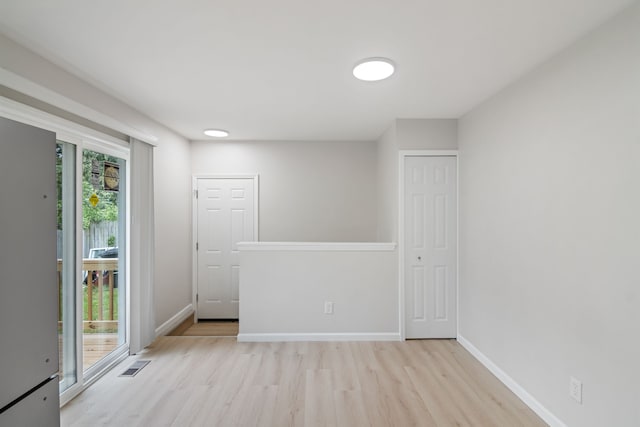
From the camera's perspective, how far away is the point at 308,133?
4062mm

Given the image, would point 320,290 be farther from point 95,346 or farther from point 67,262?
point 67,262

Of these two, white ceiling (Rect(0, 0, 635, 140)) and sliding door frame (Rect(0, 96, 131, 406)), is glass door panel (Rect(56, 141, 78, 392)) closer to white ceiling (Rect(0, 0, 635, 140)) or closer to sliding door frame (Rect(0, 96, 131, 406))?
sliding door frame (Rect(0, 96, 131, 406))

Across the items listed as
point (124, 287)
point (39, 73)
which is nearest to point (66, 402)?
point (124, 287)

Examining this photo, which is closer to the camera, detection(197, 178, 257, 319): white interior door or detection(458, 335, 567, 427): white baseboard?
detection(458, 335, 567, 427): white baseboard

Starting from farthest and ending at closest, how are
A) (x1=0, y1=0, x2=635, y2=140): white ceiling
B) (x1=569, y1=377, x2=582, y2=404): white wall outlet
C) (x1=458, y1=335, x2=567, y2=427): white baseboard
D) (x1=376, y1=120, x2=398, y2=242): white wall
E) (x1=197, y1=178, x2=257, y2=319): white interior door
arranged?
(x1=197, y1=178, x2=257, y2=319): white interior door → (x1=376, y1=120, x2=398, y2=242): white wall → (x1=458, y1=335, x2=567, y2=427): white baseboard → (x1=569, y1=377, x2=582, y2=404): white wall outlet → (x1=0, y1=0, x2=635, y2=140): white ceiling

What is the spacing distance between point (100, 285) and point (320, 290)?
2108 mm

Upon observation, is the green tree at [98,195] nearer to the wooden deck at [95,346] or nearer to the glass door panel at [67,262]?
the glass door panel at [67,262]

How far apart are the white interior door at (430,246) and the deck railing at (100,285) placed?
9.68ft

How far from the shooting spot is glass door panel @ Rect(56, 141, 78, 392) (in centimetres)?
231

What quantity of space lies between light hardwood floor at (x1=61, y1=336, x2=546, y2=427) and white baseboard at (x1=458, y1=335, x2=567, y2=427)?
1.7 inches

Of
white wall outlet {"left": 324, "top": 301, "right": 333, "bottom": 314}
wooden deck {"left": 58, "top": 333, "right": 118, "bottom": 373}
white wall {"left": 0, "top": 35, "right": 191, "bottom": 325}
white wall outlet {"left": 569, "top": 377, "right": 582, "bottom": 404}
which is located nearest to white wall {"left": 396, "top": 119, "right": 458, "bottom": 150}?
white wall outlet {"left": 324, "top": 301, "right": 333, "bottom": 314}

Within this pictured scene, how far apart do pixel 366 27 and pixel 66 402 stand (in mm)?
3250

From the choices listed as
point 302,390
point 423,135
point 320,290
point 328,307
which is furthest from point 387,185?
point 302,390

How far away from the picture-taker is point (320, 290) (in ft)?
11.4
